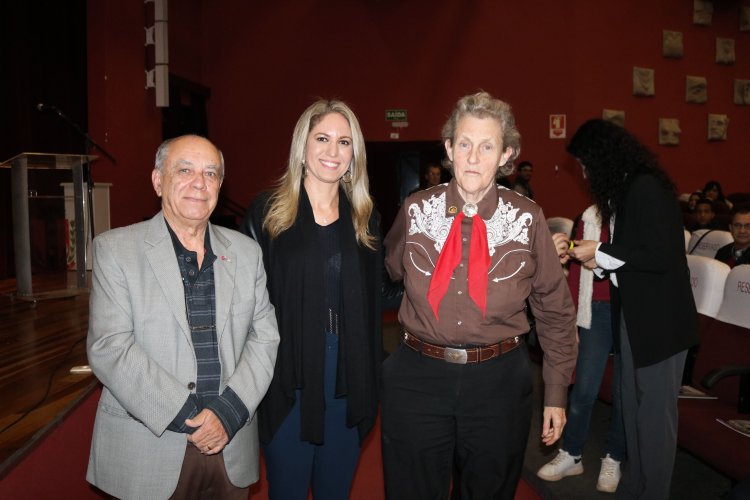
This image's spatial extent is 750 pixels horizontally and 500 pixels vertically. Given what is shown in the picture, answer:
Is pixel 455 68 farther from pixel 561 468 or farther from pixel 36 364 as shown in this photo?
pixel 36 364

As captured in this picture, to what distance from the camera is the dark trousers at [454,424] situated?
1.70m

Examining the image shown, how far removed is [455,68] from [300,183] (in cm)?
749

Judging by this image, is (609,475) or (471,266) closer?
(471,266)

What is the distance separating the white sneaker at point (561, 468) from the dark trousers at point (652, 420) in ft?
1.84

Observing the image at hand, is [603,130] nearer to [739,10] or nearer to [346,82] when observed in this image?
[346,82]

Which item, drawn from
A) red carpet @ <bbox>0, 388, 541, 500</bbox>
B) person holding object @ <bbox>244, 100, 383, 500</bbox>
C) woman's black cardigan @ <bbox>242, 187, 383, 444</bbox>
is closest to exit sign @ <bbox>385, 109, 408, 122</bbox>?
red carpet @ <bbox>0, 388, 541, 500</bbox>

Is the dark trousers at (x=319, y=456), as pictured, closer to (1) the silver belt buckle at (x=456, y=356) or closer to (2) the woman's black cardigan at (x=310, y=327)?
(2) the woman's black cardigan at (x=310, y=327)

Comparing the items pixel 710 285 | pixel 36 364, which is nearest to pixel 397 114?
pixel 710 285

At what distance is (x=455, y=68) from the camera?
29.1 ft

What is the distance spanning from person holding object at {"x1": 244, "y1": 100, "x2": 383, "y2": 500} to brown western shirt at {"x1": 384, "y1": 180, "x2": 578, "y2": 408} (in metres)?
0.18

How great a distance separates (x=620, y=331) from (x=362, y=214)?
4.05 feet

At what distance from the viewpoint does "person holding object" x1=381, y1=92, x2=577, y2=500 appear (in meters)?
1.70

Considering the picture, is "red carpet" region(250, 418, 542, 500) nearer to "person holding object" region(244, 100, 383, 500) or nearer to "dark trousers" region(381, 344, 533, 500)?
"person holding object" region(244, 100, 383, 500)

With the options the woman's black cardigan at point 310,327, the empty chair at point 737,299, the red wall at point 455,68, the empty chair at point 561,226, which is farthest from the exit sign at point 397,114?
the woman's black cardigan at point 310,327
